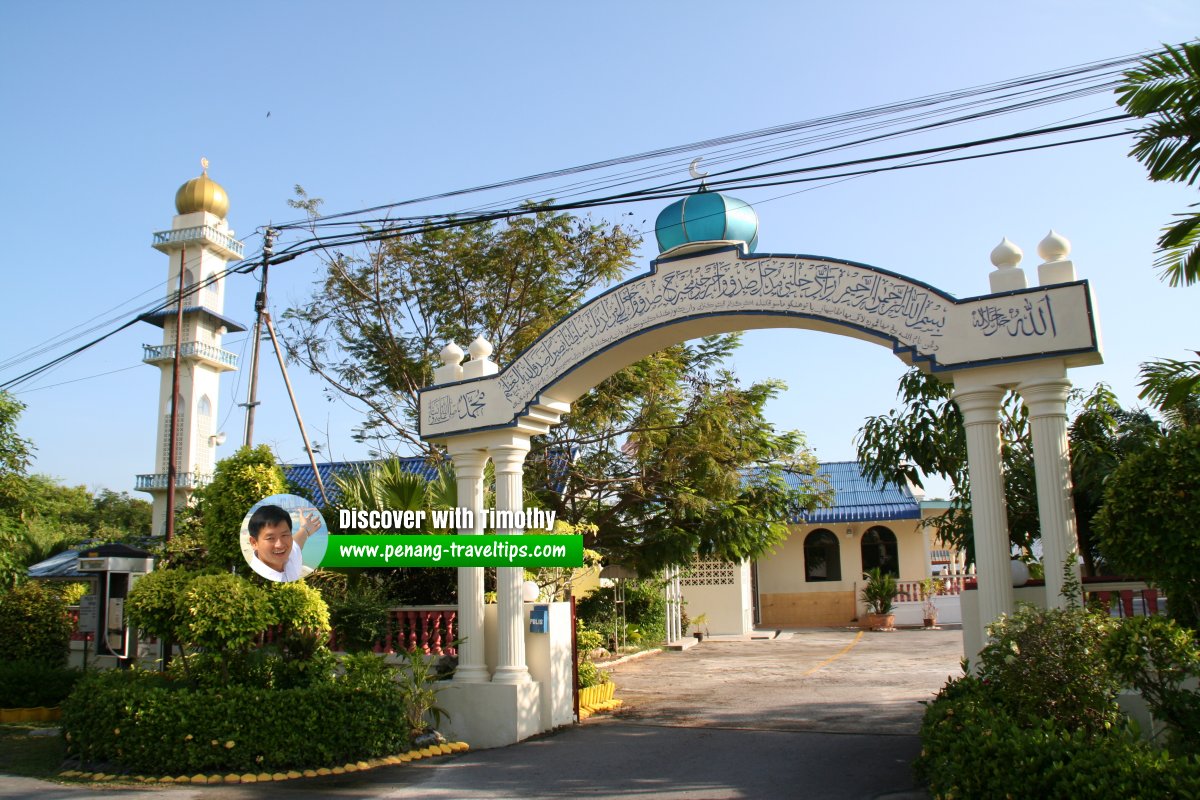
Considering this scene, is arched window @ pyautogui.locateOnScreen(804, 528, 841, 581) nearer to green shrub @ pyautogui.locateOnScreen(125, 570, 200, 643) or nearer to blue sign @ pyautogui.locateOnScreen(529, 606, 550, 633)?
blue sign @ pyautogui.locateOnScreen(529, 606, 550, 633)

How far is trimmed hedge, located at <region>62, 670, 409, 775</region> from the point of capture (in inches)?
373

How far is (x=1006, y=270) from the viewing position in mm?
8766

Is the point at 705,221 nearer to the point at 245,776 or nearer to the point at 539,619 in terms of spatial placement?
the point at 539,619

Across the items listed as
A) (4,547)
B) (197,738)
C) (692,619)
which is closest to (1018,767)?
(197,738)

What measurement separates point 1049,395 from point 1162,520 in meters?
2.03

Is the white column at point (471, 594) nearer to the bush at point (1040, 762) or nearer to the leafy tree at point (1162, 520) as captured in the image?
the bush at point (1040, 762)

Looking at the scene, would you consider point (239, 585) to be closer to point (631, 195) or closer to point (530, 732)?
point (530, 732)

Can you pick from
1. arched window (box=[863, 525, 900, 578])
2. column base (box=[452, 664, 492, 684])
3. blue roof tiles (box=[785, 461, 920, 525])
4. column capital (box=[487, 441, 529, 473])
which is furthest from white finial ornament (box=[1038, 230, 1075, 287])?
arched window (box=[863, 525, 900, 578])

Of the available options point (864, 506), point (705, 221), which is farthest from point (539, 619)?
point (864, 506)

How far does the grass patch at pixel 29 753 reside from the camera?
9859 millimetres

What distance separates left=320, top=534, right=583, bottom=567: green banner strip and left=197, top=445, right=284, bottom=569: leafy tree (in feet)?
5.06

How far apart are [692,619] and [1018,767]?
733 inches

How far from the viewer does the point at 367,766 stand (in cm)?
973

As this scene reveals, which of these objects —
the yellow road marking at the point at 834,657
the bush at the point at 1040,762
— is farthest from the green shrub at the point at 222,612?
the yellow road marking at the point at 834,657
